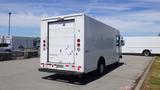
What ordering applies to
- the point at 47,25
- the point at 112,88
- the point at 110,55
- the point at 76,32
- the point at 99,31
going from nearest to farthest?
the point at 112,88 < the point at 76,32 < the point at 47,25 < the point at 99,31 < the point at 110,55

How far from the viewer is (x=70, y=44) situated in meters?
9.90

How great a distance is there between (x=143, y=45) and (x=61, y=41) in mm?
24568

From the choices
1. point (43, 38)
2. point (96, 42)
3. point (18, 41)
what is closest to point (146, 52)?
point (96, 42)

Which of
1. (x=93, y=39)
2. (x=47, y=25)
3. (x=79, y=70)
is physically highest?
(x=47, y=25)

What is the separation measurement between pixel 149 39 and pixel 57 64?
24824mm

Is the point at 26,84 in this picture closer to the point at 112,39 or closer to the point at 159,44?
the point at 112,39

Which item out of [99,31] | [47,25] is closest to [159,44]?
[99,31]

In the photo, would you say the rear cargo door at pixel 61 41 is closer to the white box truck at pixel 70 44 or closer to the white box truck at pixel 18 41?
the white box truck at pixel 70 44

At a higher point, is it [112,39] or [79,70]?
[112,39]

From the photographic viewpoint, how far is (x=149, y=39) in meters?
32.4

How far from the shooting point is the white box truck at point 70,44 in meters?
9.55

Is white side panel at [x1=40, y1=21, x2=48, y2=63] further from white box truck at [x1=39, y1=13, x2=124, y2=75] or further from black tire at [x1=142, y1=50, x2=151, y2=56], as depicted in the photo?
black tire at [x1=142, y1=50, x2=151, y2=56]

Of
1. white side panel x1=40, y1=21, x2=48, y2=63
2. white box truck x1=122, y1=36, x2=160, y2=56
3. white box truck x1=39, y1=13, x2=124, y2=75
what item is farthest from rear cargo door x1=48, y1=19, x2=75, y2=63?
white box truck x1=122, y1=36, x2=160, y2=56

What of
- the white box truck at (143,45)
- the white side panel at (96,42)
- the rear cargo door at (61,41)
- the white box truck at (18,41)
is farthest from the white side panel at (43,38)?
the white box truck at (18,41)
